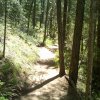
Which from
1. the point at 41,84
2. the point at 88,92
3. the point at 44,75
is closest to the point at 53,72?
the point at 44,75

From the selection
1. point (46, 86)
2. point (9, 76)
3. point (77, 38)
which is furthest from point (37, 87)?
point (77, 38)

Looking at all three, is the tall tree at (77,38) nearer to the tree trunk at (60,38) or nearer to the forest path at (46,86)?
the forest path at (46,86)

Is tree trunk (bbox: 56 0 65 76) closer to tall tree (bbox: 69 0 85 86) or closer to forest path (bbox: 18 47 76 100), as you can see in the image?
forest path (bbox: 18 47 76 100)

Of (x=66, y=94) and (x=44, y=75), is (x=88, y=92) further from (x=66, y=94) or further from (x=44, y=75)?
(x=44, y=75)

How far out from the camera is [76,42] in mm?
14578

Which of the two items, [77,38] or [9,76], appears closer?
[9,76]

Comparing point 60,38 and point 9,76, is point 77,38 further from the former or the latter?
point 9,76

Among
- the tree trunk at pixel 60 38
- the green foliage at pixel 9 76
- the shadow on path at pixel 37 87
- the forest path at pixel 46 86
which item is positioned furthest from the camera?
the tree trunk at pixel 60 38

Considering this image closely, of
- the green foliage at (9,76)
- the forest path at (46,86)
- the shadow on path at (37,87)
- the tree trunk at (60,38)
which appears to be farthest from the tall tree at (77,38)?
the green foliage at (9,76)

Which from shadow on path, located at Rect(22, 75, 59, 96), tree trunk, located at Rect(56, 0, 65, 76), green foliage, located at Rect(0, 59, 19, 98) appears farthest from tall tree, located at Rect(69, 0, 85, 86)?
green foliage, located at Rect(0, 59, 19, 98)

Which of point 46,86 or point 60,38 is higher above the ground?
point 60,38

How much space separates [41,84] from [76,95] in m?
2.19

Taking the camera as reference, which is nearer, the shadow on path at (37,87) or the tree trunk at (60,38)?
the shadow on path at (37,87)

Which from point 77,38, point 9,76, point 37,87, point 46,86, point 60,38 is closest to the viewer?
point 9,76
